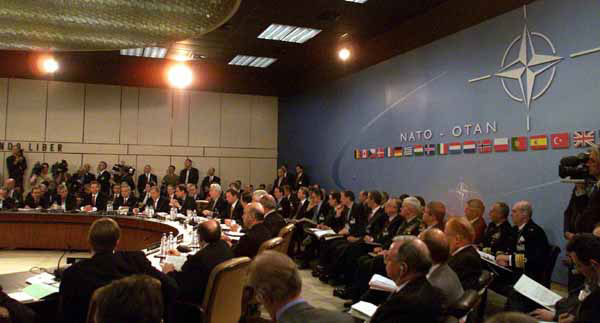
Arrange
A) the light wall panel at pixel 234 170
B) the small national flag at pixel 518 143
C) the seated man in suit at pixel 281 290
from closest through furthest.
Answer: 1. the seated man in suit at pixel 281 290
2. the small national flag at pixel 518 143
3. the light wall panel at pixel 234 170

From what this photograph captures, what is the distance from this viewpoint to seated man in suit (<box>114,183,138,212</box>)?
9.12 meters

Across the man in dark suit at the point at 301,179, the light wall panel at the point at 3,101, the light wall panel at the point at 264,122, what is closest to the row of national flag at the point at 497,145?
the man in dark suit at the point at 301,179

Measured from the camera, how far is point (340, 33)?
804 cm

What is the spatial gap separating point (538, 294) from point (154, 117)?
11.1 meters

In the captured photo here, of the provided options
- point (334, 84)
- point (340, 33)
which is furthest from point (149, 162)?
point (340, 33)

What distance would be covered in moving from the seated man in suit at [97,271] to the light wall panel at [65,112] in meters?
10.2

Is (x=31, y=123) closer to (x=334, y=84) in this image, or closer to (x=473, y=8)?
(x=334, y=84)

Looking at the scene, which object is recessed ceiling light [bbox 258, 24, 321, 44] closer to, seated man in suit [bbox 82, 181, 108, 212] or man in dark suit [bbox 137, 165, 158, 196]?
seated man in suit [bbox 82, 181, 108, 212]

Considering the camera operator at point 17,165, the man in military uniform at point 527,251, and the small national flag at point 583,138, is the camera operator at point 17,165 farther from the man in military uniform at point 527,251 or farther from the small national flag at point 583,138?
the small national flag at point 583,138

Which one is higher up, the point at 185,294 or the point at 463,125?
the point at 463,125

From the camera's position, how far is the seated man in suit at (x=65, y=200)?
8711mm

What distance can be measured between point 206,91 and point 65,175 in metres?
4.29

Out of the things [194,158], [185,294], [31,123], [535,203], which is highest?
[31,123]

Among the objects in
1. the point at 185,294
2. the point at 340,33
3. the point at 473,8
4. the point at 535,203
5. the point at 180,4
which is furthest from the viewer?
the point at 340,33
